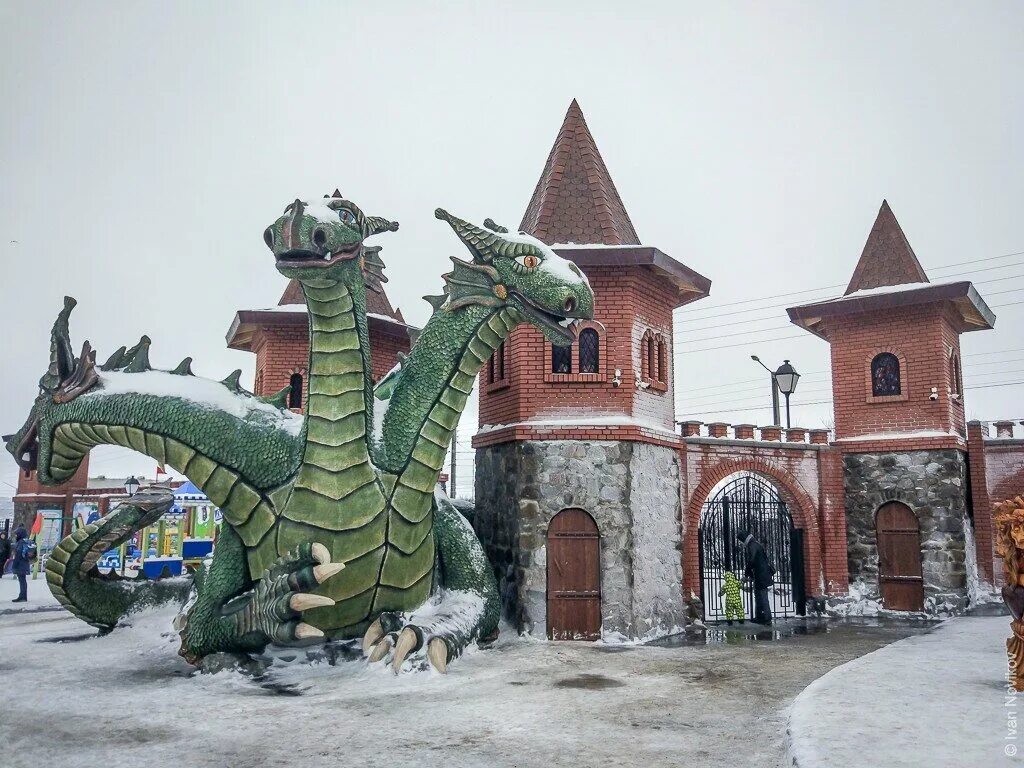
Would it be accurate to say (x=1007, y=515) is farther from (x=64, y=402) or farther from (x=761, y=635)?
(x=64, y=402)

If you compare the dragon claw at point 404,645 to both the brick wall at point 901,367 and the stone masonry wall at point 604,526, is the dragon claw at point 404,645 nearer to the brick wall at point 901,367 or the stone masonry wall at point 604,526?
the stone masonry wall at point 604,526

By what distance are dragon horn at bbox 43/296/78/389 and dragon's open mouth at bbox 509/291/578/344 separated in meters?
4.75

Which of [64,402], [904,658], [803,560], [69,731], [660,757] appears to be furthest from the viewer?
[803,560]

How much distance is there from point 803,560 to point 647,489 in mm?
4622

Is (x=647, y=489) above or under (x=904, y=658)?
above

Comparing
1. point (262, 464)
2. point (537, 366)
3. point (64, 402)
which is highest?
point (537, 366)

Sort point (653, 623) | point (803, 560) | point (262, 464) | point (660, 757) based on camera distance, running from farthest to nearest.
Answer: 1. point (803, 560)
2. point (653, 623)
3. point (262, 464)
4. point (660, 757)

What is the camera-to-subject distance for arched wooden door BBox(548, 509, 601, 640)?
31.0ft

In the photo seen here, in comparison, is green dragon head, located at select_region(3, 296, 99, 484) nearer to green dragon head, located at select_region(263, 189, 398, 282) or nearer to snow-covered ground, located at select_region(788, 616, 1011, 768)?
green dragon head, located at select_region(263, 189, 398, 282)

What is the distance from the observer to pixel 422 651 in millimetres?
7066

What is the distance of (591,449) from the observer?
9.80 m

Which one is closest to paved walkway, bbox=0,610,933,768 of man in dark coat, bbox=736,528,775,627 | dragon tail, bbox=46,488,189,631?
dragon tail, bbox=46,488,189,631

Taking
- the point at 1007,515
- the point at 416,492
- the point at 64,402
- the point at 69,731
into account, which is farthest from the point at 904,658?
the point at 64,402

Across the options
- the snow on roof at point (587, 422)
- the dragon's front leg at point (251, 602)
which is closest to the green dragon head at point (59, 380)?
the dragon's front leg at point (251, 602)
